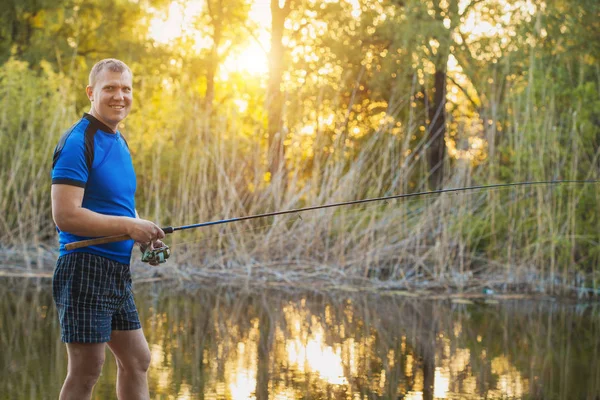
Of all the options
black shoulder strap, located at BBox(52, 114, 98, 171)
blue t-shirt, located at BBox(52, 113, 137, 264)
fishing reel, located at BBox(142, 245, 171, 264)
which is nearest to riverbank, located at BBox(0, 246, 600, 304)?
fishing reel, located at BBox(142, 245, 171, 264)

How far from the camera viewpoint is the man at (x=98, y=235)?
285 cm

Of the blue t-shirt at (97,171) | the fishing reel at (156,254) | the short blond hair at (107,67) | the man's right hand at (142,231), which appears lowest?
the fishing reel at (156,254)

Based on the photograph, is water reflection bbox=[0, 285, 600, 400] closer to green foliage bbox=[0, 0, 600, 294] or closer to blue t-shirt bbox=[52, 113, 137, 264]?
green foliage bbox=[0, 0, 600, 294]

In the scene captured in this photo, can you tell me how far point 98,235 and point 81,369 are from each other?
405 mm

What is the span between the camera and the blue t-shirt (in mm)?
2844

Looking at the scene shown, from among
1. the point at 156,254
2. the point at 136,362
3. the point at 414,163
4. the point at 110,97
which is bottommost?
the point at 136,362

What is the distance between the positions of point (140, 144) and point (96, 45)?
31.9 ft

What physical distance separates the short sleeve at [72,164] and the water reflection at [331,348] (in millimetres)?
1654

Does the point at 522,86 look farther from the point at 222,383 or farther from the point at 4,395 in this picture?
the point at 4,395

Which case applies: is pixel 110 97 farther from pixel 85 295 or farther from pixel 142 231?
pixel 85 295

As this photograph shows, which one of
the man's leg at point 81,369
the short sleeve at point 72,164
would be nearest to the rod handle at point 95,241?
the short sleeve at point 72,164

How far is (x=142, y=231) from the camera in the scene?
114 inches

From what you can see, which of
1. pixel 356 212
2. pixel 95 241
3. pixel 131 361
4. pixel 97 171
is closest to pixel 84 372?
pixel 131 361

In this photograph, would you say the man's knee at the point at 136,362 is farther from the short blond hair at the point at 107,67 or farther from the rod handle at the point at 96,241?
the short blond hair at the point at 107,67
